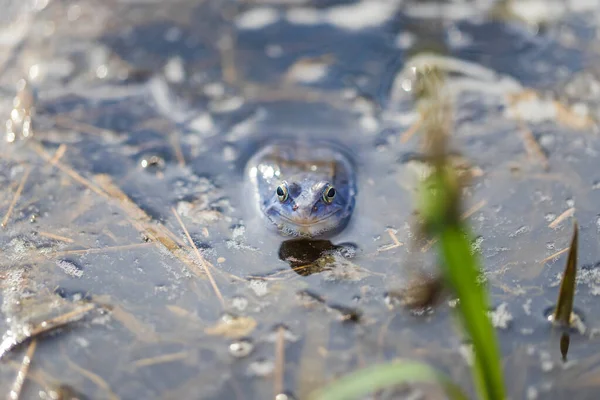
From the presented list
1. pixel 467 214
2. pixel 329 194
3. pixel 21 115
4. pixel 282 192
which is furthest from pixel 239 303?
pixel 21 115

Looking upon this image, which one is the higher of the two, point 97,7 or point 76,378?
point 97,7

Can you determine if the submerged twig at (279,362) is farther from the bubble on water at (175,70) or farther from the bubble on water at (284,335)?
the bubble on water at (175,70)

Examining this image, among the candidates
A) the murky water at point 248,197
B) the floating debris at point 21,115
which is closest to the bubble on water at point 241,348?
the murky water at point 248,197

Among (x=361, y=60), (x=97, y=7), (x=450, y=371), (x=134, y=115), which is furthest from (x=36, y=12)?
(x=450, y=371)

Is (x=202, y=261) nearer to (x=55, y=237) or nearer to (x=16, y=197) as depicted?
(x=55, y=237)

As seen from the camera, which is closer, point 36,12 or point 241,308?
point 241,308

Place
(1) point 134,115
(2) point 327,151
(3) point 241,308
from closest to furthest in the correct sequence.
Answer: (3) point 241,308 < (2) point 327,151 < (1) point 134,115

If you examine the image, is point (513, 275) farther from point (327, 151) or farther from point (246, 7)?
point (246, 7)

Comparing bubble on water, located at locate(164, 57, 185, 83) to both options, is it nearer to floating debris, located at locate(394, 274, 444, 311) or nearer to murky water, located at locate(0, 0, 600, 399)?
murky water, located at locate(0, 0, 600, 399)
